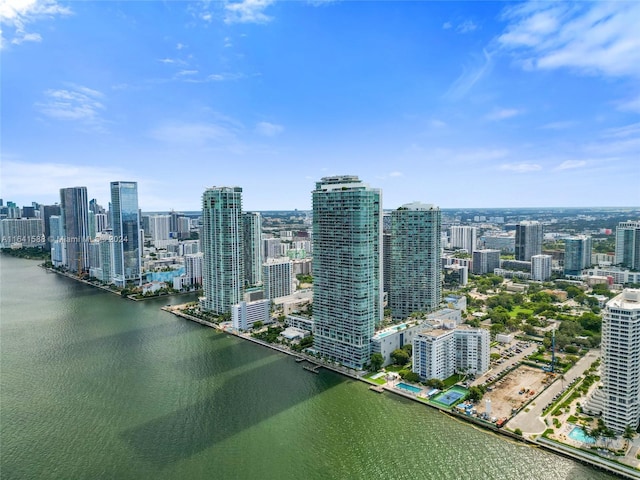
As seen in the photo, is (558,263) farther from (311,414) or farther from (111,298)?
(111,298)

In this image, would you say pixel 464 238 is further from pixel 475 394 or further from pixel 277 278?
pixel 475 394

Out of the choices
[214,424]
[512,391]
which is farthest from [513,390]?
[214,424]

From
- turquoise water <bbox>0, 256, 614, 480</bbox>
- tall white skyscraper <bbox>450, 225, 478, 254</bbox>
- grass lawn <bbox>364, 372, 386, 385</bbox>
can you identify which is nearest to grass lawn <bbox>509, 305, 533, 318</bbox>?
grass lawn <bbox>364, 372, 386, 385</bbox>

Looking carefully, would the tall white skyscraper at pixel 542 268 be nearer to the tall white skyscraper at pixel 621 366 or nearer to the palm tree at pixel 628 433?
the tall white skyscraper at pixel 621 366

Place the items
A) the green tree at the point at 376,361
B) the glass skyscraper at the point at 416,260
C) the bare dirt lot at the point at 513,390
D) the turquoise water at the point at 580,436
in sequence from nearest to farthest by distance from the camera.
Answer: the turquoise water at the point at 580,436 < the bare dirt lot at the point at 513,390 < the green tree at the point at 376,361 < the glass skyscraper at the point at 416,260

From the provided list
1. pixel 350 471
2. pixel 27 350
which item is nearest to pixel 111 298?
pixel 27 350

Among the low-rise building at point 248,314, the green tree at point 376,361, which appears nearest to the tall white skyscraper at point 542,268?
the low-rise building at point 248,314

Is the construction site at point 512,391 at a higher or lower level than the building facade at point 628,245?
lower
